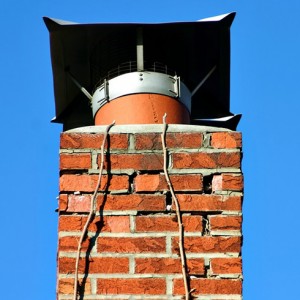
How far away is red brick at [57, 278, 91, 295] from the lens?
126 inches

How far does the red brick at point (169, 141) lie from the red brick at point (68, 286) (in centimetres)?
62

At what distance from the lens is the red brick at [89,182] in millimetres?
3410

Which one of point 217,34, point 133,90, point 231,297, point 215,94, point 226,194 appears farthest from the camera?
point 215,94

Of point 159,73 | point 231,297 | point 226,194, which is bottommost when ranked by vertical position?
point 231,297

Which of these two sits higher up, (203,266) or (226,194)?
(226,194)

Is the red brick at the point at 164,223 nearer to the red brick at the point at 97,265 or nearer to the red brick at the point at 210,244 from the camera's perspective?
the red brick at the point at 210,244

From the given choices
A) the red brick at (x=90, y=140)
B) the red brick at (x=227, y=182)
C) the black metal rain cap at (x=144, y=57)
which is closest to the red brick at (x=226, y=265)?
the red brick at (x=227, y=182)

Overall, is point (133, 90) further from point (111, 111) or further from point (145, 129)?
point (145, 129)

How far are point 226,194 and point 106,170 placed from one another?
501 mm

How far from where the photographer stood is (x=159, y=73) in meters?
4.20

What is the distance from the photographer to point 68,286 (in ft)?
10.5

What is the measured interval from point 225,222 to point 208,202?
11cm

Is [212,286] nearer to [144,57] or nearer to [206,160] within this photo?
[206,160]

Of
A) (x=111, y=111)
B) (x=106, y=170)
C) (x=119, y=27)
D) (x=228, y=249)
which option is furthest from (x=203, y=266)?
(x=119, y=27)
